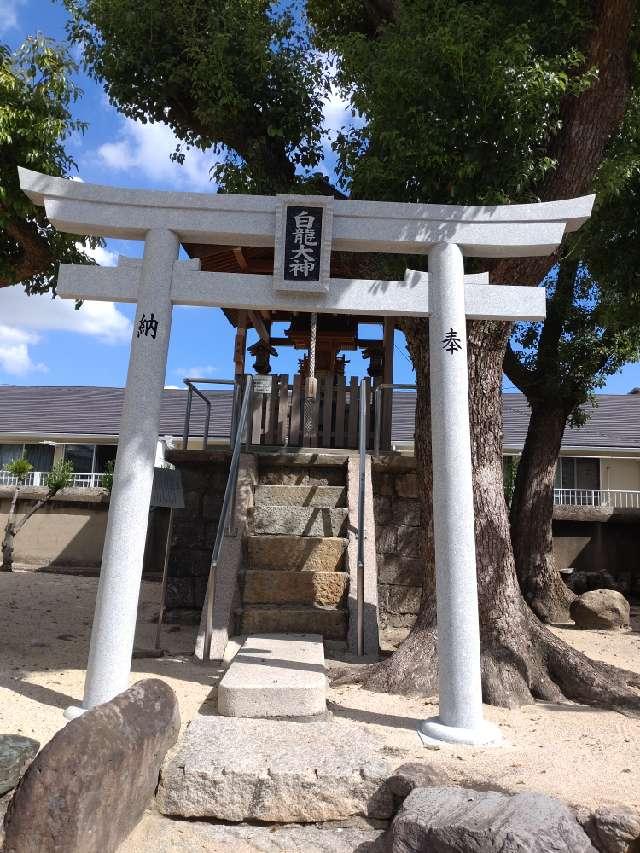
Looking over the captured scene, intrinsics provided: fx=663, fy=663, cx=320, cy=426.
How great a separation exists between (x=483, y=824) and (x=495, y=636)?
247 cm

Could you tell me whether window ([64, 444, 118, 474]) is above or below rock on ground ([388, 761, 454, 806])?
above

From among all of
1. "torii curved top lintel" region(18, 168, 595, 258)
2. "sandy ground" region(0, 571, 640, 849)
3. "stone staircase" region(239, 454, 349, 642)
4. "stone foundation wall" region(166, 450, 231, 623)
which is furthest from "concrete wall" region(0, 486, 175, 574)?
"torii curved top lintel" region(18, 168, 595, 258)

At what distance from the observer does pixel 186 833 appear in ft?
10.2

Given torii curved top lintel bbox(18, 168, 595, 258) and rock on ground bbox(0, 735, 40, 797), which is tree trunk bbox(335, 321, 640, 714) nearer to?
torii curved top lintel bbox(18, 168, 595, 258)

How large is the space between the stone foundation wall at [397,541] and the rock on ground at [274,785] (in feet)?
13.7

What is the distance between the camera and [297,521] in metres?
7.04

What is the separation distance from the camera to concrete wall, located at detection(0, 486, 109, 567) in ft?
43.9

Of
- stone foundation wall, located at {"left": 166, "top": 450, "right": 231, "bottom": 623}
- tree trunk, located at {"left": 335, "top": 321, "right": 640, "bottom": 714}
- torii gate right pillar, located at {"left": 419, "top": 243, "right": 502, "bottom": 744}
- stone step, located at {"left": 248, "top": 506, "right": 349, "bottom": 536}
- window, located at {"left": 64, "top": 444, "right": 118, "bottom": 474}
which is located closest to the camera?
torii gate right pillar, located at {"left": 419, "top": 243, "right": 502, "bottom": 744}

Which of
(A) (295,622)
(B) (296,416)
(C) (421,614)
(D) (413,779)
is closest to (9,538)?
(B) (296,416)

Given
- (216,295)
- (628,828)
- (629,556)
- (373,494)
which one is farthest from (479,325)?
(629,556)

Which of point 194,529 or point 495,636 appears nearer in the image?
point 495,636

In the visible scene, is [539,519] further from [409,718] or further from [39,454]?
[39,454]

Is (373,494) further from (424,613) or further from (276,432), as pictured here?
(424,613)

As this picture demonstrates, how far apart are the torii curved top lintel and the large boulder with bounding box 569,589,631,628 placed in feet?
18.3
